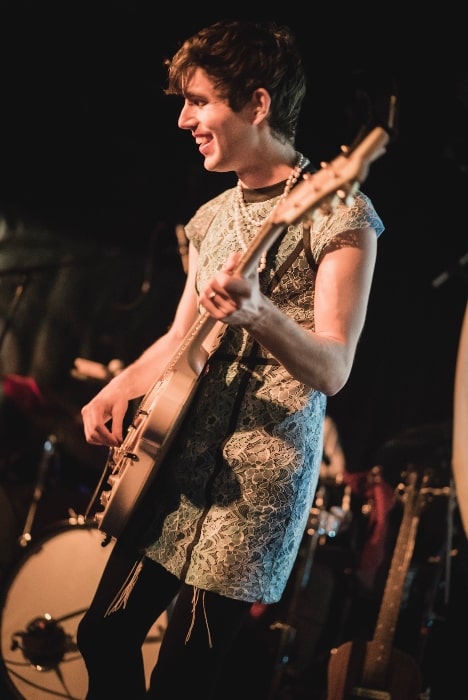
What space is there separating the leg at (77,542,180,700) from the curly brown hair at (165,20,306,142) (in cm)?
128

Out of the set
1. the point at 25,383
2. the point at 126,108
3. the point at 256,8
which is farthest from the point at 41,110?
the point at 25,383

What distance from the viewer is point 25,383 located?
169 inches

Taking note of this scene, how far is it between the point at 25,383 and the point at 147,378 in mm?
2133

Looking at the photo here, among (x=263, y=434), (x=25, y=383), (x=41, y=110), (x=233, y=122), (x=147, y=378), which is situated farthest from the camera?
(x=41, y=110)

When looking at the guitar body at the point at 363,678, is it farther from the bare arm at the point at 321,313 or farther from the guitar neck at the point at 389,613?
the bare arm at the point at 321,313

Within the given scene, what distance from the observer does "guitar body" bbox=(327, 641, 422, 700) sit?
3441mm

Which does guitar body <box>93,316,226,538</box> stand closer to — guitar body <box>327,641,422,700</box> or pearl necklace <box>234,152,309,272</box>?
pearl necklace <box>234,152,309,272</box>

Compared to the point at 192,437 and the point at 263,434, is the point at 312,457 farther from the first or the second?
the point at 192,437

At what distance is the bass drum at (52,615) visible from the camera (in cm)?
357

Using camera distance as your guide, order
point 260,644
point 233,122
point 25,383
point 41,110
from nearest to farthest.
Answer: point 233,122, point 25,383, point 260,644, point 41,110

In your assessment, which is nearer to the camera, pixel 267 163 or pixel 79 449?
pixel 267 163

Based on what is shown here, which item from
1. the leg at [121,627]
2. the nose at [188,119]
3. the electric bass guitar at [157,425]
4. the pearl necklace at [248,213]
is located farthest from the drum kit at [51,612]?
the nose at [188,119]

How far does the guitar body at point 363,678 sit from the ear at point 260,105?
8.22 feet

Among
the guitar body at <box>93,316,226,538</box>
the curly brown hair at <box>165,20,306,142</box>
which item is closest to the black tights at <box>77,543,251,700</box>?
the guitar body at <box>93,316,226,538</box>
